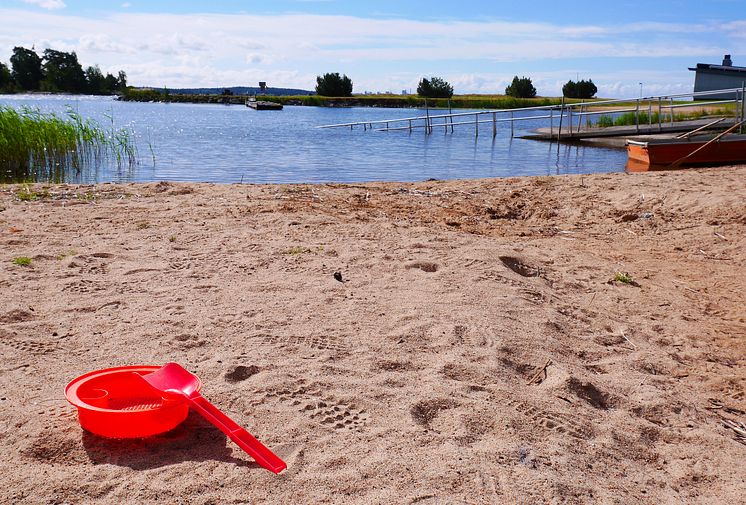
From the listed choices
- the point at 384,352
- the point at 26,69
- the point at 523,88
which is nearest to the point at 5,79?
the point at 26,69

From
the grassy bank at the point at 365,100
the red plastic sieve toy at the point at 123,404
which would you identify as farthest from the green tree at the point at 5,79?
the red plastic sieve toy at the point at 123,404

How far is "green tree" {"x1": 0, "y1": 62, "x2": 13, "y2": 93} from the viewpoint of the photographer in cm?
9000

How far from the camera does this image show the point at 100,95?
106 m

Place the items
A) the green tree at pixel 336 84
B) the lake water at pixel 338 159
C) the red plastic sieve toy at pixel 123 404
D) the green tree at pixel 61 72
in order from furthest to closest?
the green tree at pixel 61 72
the green tree at pixel 336 84
the lake water at pixel 338 159
the red plastic sieve toy at pixel 123 404

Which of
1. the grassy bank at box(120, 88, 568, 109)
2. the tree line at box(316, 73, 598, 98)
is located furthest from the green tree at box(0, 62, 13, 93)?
the tree line at box(316, 73, 598, 98)

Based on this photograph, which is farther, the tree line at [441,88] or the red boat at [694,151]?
the tree line at [441,88]

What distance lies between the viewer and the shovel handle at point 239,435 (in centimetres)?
246

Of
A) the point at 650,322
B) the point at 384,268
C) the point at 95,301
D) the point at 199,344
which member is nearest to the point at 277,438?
the point at 199,344

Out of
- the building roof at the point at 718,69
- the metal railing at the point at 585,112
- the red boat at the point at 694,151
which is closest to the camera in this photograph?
the red boat at the point at 694,151

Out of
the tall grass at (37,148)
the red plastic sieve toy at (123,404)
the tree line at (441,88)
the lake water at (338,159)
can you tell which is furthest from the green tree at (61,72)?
the red plastic sieve toy at (123,404)

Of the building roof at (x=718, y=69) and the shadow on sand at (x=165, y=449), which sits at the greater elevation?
the building roof at (x=718, y=69)

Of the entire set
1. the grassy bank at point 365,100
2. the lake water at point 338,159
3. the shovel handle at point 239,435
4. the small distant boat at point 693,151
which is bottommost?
the lake water at point 338,159

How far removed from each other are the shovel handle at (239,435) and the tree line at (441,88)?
5300 centimetres

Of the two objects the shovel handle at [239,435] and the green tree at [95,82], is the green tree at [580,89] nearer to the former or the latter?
the shovel handle at [239,435]
